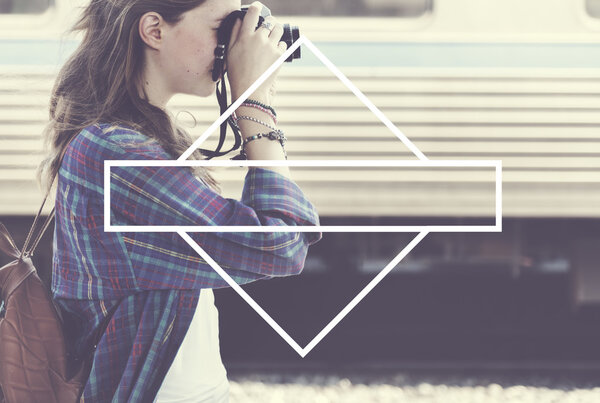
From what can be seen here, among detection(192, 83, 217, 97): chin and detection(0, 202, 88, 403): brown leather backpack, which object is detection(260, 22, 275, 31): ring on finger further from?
detection(0, 202, 88, 403): brown leather backpack

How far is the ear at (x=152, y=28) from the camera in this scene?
1.04 metres

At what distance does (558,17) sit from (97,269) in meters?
2.77

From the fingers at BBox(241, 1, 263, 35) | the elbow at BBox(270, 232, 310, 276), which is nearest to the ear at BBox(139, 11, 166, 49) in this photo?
the fingers at BBox(241, 1, 263, 35)

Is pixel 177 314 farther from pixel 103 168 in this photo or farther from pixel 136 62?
pixel 136 62

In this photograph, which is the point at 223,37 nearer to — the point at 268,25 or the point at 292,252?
the point at 268,25

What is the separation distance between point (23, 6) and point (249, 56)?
2568 mm

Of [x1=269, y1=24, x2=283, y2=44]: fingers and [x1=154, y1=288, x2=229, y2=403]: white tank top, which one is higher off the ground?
[x1=269, y1=24, x2=283, y2=44]: fingers

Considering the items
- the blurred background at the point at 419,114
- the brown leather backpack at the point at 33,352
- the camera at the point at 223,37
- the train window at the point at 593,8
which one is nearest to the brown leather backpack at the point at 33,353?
the brown leather backpack at the point at 33,352

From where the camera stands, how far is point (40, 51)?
10.5 ft

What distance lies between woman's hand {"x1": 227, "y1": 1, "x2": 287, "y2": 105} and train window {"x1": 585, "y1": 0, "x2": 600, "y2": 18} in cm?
267

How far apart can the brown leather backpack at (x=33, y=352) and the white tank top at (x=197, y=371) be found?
0.39ft

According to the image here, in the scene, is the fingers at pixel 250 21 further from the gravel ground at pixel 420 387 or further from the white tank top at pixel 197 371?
the gravel ground at pixel 420 387

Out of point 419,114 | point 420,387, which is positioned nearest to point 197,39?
point 419,114

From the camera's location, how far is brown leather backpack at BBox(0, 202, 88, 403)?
3.27 ft
